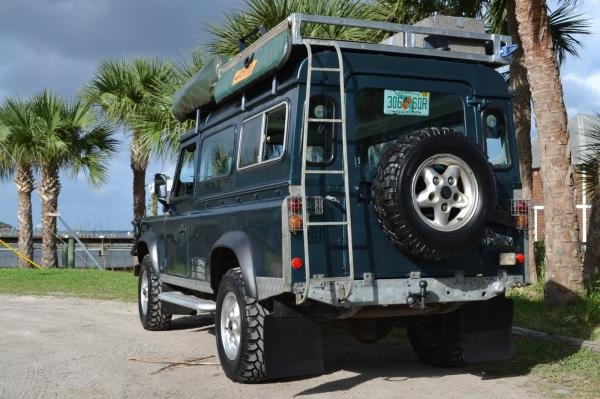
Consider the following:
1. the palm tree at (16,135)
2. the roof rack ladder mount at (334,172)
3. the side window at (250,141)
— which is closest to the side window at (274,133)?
the side window at (250,141)

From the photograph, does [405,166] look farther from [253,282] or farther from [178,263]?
[178,263]

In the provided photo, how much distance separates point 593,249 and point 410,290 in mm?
4984

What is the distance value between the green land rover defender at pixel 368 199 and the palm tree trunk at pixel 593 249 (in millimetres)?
3662

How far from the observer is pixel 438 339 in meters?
7.24

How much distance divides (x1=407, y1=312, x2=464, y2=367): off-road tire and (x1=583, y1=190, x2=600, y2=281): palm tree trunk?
341 cm

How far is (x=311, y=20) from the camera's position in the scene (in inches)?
238

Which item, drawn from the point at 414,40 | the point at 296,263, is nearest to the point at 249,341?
the point at 296,263

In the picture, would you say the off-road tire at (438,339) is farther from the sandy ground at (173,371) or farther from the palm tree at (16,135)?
the palm tree at (16,135)

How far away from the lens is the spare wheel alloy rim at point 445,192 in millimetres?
5914

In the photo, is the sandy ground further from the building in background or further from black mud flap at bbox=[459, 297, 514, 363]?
the building in background

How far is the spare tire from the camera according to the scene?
5812 millimetres

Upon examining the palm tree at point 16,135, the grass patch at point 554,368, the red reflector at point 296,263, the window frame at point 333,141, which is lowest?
the grass patch at point 554,368

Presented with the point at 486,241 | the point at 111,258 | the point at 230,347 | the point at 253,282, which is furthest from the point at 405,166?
the point at 111,258

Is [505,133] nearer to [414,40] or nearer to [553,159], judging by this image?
[414,40]
